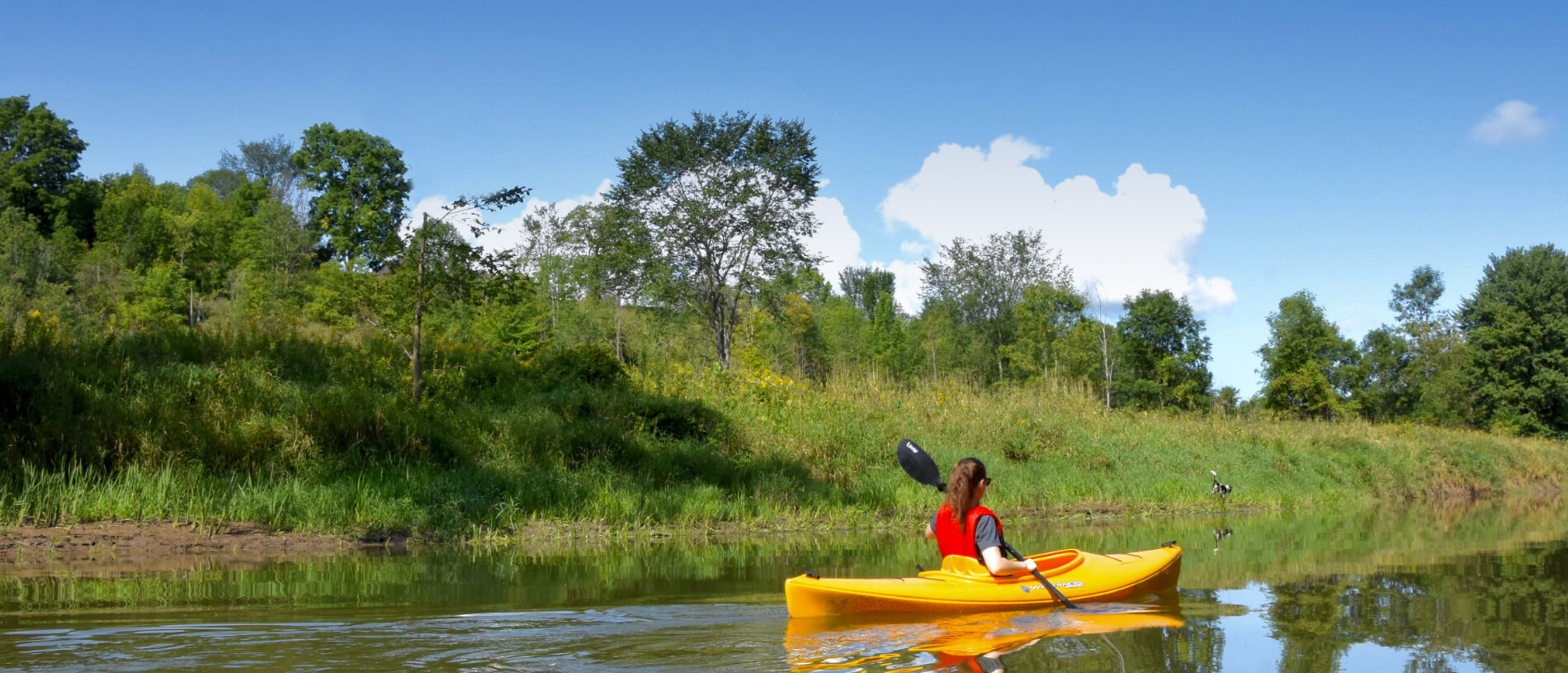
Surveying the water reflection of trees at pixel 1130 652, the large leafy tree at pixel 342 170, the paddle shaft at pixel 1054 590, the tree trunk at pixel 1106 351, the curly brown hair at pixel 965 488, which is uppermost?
the large leafy tree at pixel 342 170

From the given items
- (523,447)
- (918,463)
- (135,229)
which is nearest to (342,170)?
(135,229)

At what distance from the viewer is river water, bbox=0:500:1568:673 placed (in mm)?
5480

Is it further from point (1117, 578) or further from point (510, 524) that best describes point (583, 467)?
point (1117, 578)

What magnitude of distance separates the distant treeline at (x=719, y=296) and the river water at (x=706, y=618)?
11147mm

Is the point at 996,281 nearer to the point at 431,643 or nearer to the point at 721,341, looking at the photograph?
the point at 721,341

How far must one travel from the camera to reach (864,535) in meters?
13.0

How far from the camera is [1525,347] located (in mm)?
48312

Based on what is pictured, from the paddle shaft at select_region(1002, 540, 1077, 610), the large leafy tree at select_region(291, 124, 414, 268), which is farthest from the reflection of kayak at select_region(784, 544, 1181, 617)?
the large leafy tree at select_region(291, 124, 414, 268)

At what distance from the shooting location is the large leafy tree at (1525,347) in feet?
155

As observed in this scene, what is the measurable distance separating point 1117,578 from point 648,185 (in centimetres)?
3336

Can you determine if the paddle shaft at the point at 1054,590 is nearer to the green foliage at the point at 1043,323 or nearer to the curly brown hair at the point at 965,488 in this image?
the curly brown hair at the point at 965,488

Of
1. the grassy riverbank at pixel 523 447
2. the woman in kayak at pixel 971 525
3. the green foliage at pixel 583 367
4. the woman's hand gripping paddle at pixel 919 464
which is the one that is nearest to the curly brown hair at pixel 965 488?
the woman in kayak at pixel 971 525

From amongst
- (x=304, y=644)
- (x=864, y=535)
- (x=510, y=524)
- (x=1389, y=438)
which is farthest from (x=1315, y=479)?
(x=304, y=644)

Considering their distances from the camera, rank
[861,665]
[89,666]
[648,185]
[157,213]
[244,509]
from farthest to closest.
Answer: [157,213], [648,185], [244,509], [861,665], [89,666]
